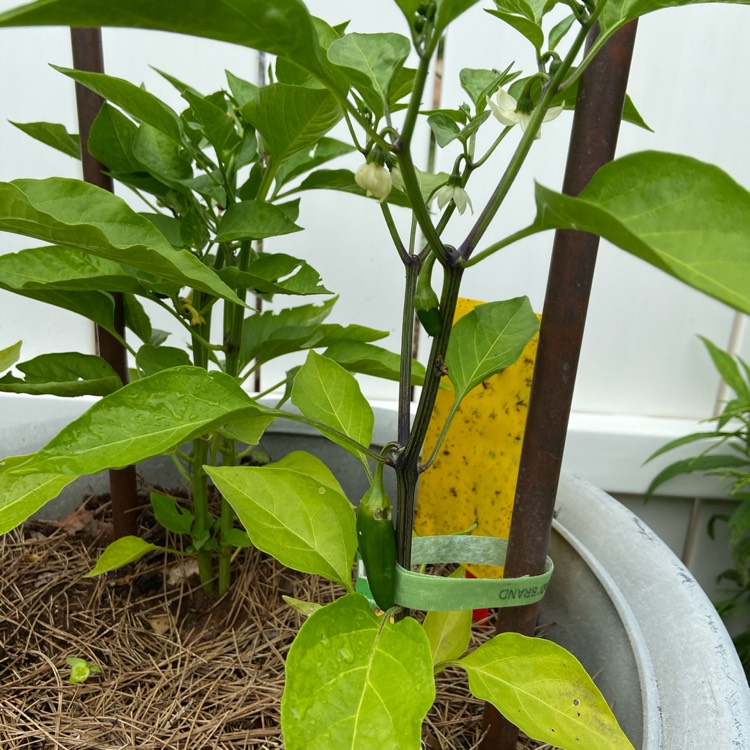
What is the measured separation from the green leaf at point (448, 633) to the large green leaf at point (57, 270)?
0.36m

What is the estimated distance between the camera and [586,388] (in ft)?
4.24

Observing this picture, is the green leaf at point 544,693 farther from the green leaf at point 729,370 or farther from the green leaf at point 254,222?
the green leaf at point 729,370

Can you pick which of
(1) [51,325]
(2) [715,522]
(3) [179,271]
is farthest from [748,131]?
(1) [51,325]

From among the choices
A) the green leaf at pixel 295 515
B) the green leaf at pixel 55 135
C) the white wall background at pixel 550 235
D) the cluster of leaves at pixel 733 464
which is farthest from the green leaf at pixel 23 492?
the cluster of leaves at pixel 733 464

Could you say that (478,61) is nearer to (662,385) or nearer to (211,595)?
(662,385)

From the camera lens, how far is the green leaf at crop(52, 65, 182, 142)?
50cm

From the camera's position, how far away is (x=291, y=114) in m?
0.50

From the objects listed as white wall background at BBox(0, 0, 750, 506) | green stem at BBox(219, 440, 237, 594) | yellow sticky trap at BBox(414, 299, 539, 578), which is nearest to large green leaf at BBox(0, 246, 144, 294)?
green stem at BBox(219, 440, 237, 594)

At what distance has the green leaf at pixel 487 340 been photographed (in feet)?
1.68

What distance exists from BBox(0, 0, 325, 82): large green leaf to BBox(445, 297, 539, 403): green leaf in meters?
0.27

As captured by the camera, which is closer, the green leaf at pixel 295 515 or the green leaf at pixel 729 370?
the green leaf at pixel 295 515

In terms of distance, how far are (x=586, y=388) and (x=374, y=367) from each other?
0.73 metres

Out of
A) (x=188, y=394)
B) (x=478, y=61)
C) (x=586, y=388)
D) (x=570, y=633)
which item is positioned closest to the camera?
(x=188, y=394)

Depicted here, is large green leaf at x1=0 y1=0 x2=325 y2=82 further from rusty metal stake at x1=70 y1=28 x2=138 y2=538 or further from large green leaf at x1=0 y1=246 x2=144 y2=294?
rusty metal stake at x1=70 y1=28 x2=138 y2=538
